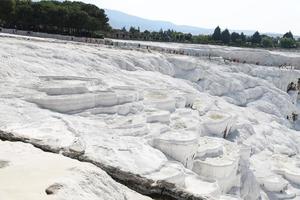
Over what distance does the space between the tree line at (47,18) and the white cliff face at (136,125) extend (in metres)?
11.4

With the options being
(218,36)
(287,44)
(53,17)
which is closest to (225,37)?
(218,36)

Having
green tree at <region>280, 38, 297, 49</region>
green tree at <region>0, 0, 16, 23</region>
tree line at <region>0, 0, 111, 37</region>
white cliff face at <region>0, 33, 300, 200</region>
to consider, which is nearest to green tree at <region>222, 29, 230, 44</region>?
green tree at <region>280, 38, 297, 49</region>

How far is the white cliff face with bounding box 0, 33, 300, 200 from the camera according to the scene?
1241cm

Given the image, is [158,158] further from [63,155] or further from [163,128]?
[63,155]

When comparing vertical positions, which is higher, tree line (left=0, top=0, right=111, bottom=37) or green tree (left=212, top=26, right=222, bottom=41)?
tree line (left=0, top=0, right=111, bottom=37)

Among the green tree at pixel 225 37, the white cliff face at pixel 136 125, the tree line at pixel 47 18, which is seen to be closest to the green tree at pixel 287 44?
the green tree at pixel 225 37

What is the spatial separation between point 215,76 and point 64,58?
16686 mm

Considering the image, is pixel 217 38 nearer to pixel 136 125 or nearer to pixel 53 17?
pixel 53 17

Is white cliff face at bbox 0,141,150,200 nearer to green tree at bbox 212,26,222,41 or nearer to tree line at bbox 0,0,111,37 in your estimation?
tree line at bbox 0,0,111,37

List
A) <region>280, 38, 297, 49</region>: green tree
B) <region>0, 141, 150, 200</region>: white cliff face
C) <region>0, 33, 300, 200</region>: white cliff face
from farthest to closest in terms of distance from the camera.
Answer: <region>280, 38, 297, 49</region>: green tree
<region>0, 33, 300, 200</region>: white cliff face
<region>0, 141, 150, 200</region>: white cliff face

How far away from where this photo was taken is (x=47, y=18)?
39.1 metres

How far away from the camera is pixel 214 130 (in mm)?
22781

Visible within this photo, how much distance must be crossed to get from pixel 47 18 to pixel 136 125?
82.5 ft

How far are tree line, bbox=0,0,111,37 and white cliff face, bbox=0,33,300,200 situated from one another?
37.5 ft
